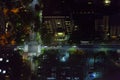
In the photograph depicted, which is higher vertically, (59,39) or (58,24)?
(58,24)

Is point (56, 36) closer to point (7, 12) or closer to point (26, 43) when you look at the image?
point (26, 43)

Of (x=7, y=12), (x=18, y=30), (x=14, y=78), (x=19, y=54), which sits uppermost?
(x=7, y=12)

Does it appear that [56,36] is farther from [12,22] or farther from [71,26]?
[12,22]

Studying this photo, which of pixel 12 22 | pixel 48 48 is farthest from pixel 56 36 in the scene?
pixel 12 22

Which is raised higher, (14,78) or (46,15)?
(46,15)

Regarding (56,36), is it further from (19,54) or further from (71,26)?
(19,54)

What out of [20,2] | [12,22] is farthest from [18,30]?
[20,2]
